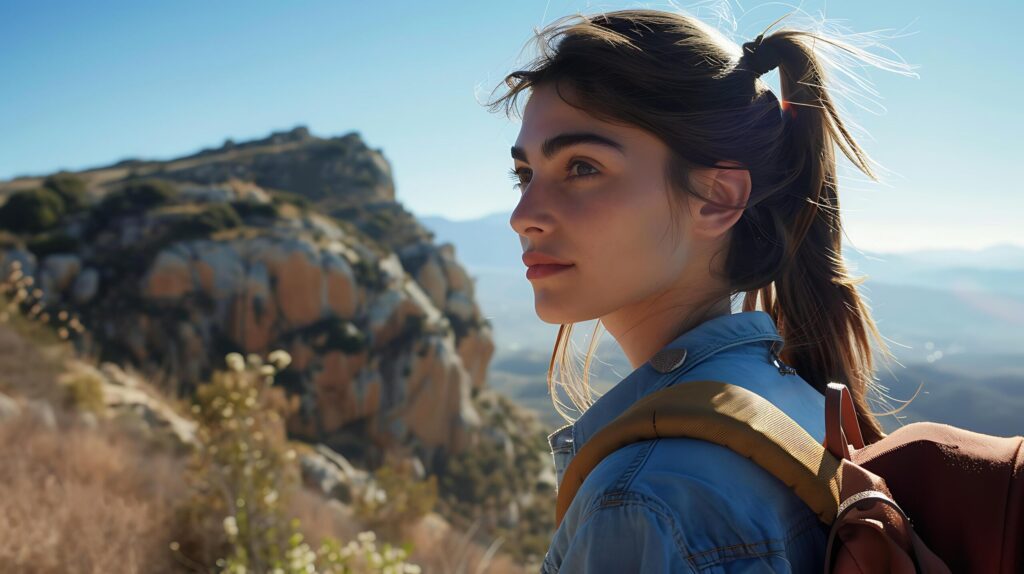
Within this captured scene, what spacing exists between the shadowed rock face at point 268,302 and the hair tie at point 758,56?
20.2 metres

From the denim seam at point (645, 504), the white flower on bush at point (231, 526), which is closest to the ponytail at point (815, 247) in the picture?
the denim seam at point (645, 504)

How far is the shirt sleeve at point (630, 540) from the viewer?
0.78m

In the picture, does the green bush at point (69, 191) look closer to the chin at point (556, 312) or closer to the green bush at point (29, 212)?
the green bush at point (29, 212)

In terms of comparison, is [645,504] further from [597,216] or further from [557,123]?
[557,123]

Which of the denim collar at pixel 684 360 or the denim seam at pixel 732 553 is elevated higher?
the denim collar at pixel 684 360

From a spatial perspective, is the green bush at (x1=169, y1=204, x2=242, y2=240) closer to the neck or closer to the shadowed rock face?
the shadowed rock face

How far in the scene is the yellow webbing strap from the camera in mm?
860

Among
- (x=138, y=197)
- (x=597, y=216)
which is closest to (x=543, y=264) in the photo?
(x=597, y=216)

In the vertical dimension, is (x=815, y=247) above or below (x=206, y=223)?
above

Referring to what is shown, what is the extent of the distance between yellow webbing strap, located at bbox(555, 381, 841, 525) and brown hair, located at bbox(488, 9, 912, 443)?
536mm

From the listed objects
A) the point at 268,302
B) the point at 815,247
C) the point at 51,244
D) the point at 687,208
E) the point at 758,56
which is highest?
the point at 758,56

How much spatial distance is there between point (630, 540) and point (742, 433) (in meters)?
0.19

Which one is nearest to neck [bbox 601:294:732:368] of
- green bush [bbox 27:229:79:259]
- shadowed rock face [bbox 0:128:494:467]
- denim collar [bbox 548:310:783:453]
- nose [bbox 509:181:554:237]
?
denim collar [bbox 548:310:783:453]

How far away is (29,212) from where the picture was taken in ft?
78.5
